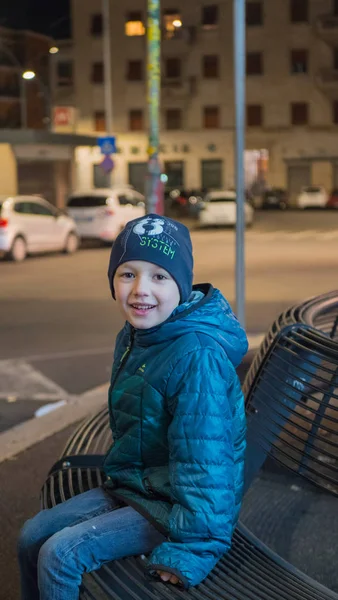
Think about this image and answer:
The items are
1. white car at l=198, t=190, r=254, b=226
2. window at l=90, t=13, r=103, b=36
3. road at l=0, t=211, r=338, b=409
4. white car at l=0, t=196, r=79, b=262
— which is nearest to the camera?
road at l=0, t=211, r=338, b=409

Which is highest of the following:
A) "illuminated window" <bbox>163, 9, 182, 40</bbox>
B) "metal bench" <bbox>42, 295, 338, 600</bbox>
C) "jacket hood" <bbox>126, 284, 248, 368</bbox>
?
"illuminated window" <bbox>163, 9, 182, 40</bbox>

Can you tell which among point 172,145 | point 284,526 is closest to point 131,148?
point 172,145

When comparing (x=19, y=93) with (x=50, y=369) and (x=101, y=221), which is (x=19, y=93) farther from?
(x=50, y=369)

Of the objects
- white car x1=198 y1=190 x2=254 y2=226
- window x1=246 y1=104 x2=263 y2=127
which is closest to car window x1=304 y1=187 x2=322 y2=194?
window x1=246 y1=104 x2=263 y2=127

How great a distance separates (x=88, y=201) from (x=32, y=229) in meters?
4.41

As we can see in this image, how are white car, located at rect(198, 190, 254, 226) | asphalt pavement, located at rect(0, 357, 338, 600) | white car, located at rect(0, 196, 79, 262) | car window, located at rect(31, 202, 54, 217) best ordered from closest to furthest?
asphalt pavement, located at rect(0, 357, 338, 600), white car, located at rect(0, 196, 79, 262), car window, located at rect(31, 202, 54, 217), white car, located at rect(198, 190, 254, 226)

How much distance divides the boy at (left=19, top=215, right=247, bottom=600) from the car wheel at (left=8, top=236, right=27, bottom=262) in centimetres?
1732

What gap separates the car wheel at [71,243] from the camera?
21.7 metres

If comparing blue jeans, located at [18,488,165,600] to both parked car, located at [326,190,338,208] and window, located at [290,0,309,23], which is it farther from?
window, located at [290,0,309,23]

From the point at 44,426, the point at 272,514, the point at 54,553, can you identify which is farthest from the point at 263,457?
the point at 44,426

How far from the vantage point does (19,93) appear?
4828 centimetres

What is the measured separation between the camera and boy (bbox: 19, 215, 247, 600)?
2.33m

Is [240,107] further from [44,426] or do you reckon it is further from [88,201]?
[88,201]

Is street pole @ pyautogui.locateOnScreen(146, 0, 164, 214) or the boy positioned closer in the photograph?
the boy
